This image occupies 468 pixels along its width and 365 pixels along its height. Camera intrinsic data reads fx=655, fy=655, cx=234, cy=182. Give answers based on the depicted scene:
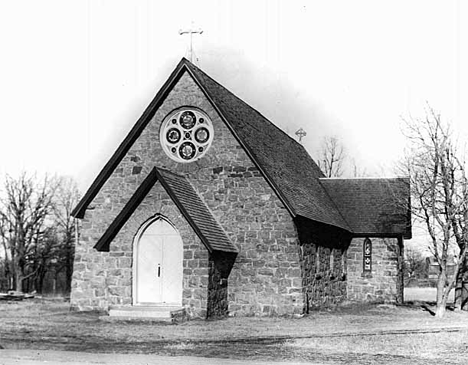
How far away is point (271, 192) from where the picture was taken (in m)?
23.0

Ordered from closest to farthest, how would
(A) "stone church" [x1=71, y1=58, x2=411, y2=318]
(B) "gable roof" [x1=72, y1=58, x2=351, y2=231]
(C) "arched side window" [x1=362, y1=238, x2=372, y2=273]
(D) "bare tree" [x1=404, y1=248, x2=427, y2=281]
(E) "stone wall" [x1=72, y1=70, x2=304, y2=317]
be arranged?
(A) "stone church" [x1=71, y1=58, x2=411, y2=318]
(E) "stone wall" [x1=72, y1=70, x2=304, y2=317]
(B) "gable roof" [x1=72, y1=58, x2=351, y2=231]
(C) "arched side window" [x1=362, y1=238, x2=372, y2=273]
(D) "bare tree" [x1=404, y1=248, x2=427, y2=281]

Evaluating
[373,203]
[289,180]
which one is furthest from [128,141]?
[373,203]

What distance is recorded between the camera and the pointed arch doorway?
71.4 ft

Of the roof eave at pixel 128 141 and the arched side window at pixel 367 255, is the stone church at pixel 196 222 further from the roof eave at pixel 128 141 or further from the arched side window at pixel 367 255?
the arched side window at pixel 367 255

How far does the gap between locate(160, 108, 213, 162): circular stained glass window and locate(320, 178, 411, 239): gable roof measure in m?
11.1

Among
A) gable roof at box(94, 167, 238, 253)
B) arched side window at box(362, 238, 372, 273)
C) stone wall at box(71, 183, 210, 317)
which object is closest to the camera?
stone wall at box(71, 183, 210, 317)

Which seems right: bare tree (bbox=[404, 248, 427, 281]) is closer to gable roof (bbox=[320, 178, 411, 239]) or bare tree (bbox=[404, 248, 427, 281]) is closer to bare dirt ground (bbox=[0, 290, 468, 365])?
gable roof (bbox=[320, 178, 411, 239])

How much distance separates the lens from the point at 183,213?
21219mm

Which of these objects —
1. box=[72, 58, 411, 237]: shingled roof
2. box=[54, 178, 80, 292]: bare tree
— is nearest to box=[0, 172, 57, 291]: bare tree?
box=[54, 178, 80, 292]: bare tree

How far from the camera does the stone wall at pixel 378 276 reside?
31.2m

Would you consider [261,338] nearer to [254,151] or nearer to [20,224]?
Result: [254,151]

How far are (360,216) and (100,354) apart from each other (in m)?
21.4

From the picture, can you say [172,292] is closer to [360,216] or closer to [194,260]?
[194,260]

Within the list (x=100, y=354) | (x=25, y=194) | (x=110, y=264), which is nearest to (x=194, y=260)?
(x=110, y=264)
